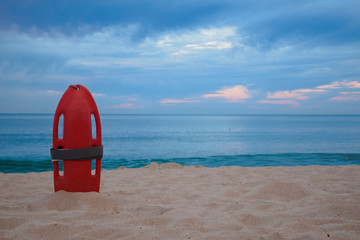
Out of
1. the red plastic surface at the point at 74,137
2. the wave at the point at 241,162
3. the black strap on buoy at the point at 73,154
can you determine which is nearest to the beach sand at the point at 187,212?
the red plastic surface at the point at 74,137

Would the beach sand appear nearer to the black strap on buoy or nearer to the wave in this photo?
the black strap on buoy

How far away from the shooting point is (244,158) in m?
13.7

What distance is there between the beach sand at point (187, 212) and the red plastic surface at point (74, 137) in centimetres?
22

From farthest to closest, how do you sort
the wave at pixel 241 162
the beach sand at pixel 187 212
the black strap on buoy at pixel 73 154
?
1. the wave at pixel 241 162
2. the black strap on buoy at pixel 73 154
3. the beach sand at pixel 187 212

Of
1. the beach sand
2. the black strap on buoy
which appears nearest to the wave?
the beach sand

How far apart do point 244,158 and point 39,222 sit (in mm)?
11688

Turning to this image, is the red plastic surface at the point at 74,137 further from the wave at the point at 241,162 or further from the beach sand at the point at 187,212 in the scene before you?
the wave at the point at 241,162

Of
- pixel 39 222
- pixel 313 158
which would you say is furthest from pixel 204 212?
pixel 313 158

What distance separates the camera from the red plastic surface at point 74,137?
4027 millimetres

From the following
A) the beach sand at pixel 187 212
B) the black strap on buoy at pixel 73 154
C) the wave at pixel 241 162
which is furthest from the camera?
the wave at pixel 241 162

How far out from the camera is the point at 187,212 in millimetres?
3539

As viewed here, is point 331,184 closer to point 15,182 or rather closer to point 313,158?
point 15,182

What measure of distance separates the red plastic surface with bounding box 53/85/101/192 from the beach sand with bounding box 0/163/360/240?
22 centimetres

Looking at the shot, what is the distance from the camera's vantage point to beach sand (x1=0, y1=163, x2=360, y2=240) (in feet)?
9.32
